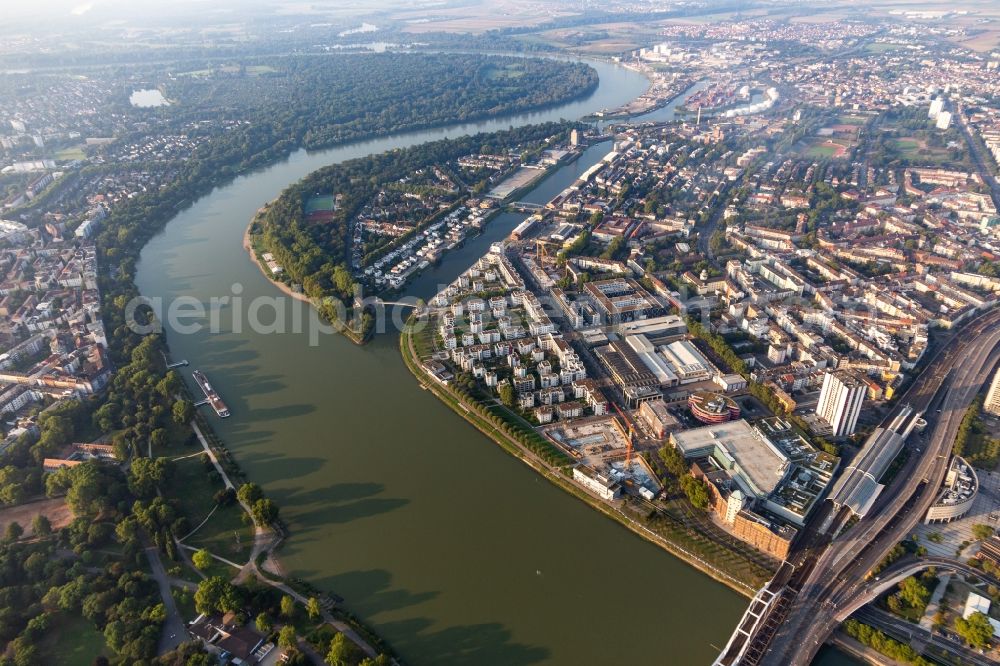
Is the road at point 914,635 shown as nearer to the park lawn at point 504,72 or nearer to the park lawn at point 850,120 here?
the park lawn at point 850,120

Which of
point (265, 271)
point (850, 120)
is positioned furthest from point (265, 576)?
point (850, 120)

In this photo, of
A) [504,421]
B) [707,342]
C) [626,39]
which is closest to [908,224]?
[707,342]

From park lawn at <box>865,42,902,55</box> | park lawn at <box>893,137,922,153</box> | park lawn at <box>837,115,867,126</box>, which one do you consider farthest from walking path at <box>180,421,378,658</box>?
park lawn at <box>865,42,902,55</box>

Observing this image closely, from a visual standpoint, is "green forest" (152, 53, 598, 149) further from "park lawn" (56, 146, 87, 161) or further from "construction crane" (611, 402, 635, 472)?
"construction crane" (611, 402, 635, 472)

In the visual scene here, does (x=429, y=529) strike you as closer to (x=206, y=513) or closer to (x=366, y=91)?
(x=206, y=513)

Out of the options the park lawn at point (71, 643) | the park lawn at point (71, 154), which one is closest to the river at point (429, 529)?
the park lawn at point (71, 643)

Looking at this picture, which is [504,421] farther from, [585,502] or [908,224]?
[908,224]

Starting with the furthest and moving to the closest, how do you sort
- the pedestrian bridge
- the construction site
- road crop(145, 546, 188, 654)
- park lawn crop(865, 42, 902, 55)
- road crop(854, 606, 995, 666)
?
park lawn crop(865, 42, 902, 55), the pedestrian bridge, the construction site, road crop(145, 546, 188, 654), road crop(854, 606, 995, 666)
